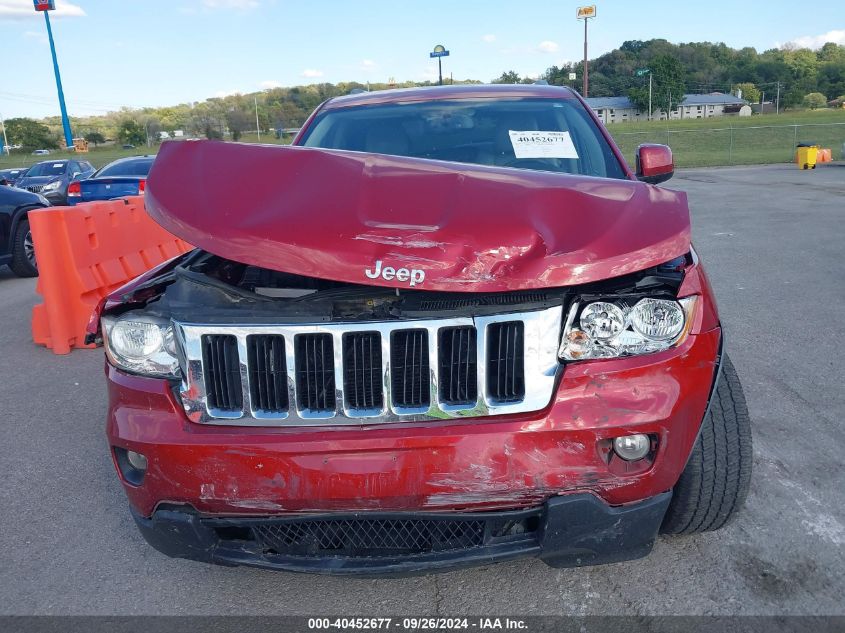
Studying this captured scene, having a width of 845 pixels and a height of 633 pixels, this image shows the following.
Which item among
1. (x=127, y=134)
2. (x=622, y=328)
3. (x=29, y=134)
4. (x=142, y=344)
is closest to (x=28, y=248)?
(x=142, y=344)

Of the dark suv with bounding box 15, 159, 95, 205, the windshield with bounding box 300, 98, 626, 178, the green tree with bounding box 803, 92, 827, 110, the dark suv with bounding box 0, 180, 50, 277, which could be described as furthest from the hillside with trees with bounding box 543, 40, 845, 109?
the windshield with bounding box 300, 98, 626, 178

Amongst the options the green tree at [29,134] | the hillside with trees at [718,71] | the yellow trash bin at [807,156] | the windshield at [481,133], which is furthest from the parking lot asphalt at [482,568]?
the hillside with trees at [718,71]

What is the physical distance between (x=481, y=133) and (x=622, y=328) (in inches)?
75.7

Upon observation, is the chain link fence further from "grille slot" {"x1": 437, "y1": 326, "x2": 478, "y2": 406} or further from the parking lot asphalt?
Answer: "grille slot" {"x1": 437, "y1": 326, "x2": 478, "y2": 406}

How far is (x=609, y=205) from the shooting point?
7.65 ft

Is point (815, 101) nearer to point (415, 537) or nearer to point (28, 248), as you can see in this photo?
point (28, 248)

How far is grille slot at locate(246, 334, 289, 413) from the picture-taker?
2.15m

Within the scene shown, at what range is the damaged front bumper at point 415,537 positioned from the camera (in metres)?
2.11

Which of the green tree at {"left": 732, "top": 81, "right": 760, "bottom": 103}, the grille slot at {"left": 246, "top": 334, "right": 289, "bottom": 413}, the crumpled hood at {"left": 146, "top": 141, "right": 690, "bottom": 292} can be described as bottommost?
the grille slot at {"left": 246, "top": 334, "right": 289, "bottom": 413}

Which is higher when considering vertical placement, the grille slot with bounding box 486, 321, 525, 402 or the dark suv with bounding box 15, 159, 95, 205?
A: the grille slot with bounding box 486, 321, 525, 402

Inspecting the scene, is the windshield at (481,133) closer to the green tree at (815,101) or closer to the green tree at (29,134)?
the green tree at (29,134)

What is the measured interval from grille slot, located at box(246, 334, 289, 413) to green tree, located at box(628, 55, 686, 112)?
4078 inches

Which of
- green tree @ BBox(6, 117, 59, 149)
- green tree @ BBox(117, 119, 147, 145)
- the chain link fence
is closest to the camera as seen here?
the chain link fence

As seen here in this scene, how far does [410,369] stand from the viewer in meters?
2.12
